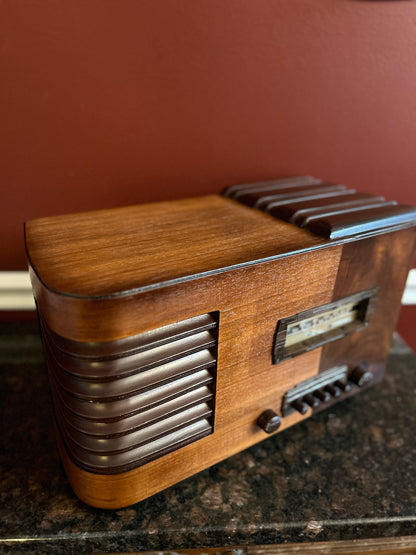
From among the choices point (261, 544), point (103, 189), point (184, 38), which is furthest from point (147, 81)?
point (261, 544)

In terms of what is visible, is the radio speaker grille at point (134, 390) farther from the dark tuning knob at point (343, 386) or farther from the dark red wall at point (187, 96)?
the dark red wall at point (187, 96)

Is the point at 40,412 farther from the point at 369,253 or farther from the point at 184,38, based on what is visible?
the point at 184,38

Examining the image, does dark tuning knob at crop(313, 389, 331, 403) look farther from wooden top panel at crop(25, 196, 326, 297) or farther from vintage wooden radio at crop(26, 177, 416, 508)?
wooden top panel at crop(25, 196, 326, 297)

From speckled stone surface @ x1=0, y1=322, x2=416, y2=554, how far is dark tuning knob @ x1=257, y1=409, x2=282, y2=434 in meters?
0.09

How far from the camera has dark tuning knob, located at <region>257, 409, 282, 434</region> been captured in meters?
0.81

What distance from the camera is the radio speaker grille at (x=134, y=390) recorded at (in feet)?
1.93

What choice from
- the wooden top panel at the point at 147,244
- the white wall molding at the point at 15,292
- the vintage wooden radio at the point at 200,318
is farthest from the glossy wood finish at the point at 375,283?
the white wall molding at the point at 15,292

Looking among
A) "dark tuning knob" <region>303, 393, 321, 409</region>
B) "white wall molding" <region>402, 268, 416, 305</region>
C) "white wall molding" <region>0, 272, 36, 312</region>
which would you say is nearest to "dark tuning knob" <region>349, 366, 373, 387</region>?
"dark tuning knob" <region>303, 393, 321, 409</region>

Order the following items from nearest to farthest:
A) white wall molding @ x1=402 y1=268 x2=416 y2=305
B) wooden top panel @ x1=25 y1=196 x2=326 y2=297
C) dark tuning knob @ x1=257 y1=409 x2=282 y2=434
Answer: wooden top panel @ x1=25 y1=196 x2=326 y2=297 < dark tuning knob @ x1=257 y1=409 x2=282 y2=434 < white wall molding @ x1=402 y1=268 x2=416 y2=305

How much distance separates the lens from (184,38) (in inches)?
38.8

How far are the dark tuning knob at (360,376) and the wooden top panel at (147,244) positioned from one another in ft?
1.30

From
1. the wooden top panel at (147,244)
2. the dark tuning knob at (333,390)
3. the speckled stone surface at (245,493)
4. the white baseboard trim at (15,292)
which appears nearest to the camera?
the wooden top panel at (147,244)

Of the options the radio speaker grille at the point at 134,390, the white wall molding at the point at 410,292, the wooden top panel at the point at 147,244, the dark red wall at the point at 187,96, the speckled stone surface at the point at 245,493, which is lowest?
the speckled stone surface at the point at 245,493

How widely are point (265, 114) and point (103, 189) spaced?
489 mm
